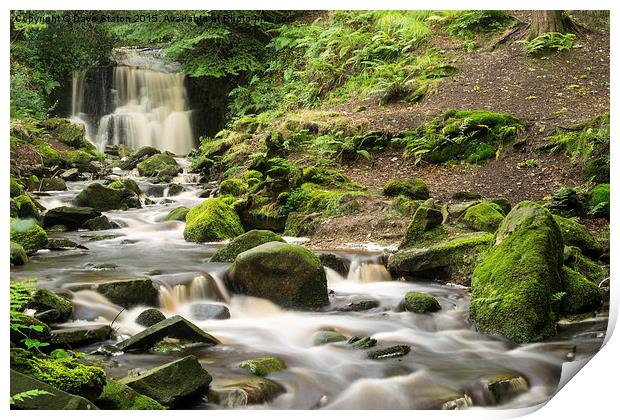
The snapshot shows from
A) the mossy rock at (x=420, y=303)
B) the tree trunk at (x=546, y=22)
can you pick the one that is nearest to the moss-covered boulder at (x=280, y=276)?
the mossy rock at (x=420, y=303)

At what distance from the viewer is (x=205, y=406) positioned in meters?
3.87

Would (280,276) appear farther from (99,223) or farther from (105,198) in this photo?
(105,198)

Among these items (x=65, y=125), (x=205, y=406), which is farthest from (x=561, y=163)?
(x=65, y=125)

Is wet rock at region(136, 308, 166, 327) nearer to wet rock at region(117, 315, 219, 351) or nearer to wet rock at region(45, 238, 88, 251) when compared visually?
wet rock at region(117, 315, 219, 351)

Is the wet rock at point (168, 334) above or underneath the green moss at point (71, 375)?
above

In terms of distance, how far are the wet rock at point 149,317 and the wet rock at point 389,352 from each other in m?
1.48

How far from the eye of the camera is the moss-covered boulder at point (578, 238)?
16.6ft

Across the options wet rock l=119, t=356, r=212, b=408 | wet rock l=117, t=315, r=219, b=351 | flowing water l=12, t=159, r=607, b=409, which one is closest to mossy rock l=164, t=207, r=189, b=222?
flowing water l=12, t=159, r=607, b=409

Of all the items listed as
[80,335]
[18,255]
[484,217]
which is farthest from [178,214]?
[484,217]

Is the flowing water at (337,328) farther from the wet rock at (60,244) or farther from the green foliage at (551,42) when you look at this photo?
the green foliage at (551,42)

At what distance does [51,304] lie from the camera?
13.8 feet

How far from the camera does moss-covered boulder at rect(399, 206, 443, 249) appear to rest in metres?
5.21

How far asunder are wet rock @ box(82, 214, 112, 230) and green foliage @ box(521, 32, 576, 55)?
13.2ft
